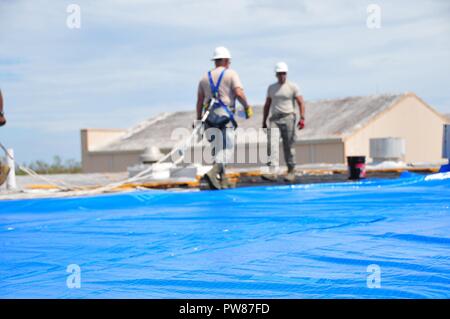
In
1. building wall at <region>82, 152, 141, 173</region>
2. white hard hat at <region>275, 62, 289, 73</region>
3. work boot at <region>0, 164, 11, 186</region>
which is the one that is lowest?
building wall at <region>82, 152, 141, 173</region>

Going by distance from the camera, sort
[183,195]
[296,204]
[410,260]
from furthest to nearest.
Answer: [183,195] < [296,204] < [410,260]

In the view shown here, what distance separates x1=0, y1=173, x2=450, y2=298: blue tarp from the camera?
2.91m

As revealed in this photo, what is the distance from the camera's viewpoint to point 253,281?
304 cm

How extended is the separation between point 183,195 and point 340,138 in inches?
982

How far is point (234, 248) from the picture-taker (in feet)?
12.9

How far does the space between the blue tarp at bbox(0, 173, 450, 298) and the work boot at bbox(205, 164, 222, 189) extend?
1.45 m

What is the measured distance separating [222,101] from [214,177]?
100cm

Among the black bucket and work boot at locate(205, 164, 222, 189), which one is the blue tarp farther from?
the black bucket

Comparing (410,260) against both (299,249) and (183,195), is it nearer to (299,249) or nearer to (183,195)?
(299,249)

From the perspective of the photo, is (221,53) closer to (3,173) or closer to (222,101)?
(222,101)

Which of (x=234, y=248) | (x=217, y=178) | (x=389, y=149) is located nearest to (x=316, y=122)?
(x=389, y=149)

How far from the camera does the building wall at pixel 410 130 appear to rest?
32844 millimetres

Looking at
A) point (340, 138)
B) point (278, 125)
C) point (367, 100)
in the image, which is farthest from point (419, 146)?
point (278, 125)

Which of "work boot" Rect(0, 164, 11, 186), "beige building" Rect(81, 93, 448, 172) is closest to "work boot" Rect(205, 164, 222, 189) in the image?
"work boot" Rect(0, 164, 11, 186)
